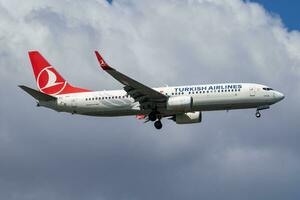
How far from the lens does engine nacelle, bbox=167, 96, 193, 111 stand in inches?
3130

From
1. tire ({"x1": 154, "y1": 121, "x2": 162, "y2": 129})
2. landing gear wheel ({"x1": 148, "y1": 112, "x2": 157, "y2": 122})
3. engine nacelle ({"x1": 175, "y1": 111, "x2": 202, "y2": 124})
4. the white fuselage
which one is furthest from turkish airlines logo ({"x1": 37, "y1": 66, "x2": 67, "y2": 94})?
engine nacelle ({"x1": 175, "y1": 111, "x2": 202, "y2": 124})

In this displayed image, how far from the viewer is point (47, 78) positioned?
88312 mm

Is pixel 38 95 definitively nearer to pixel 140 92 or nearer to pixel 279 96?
pixel 140 92

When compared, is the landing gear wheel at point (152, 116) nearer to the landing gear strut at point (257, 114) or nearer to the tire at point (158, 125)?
the tire at point (158, 125)

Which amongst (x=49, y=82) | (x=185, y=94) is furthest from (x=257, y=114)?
(x=49, y=82)

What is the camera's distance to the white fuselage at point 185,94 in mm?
79875

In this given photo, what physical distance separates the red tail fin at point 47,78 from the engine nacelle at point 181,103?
9378 millimetres

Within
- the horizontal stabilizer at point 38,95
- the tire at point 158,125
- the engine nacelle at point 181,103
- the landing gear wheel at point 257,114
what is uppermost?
the horizontal stabilizer at point 38,95

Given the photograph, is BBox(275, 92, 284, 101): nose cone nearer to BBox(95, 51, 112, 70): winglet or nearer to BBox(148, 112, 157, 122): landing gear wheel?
BBox(148, 112, 157, 122): landing gear wheel

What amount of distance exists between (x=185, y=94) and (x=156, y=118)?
431cm

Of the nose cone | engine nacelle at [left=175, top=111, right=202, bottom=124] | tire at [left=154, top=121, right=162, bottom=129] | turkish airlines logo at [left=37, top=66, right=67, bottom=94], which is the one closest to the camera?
the nose cone

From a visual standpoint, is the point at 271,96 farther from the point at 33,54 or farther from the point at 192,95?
the point at 33,54

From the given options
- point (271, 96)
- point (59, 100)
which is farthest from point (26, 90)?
point (271, 96)

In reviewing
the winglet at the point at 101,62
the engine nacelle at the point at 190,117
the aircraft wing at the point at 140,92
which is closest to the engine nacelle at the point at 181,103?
the aircraft wing at the point at 140,92
